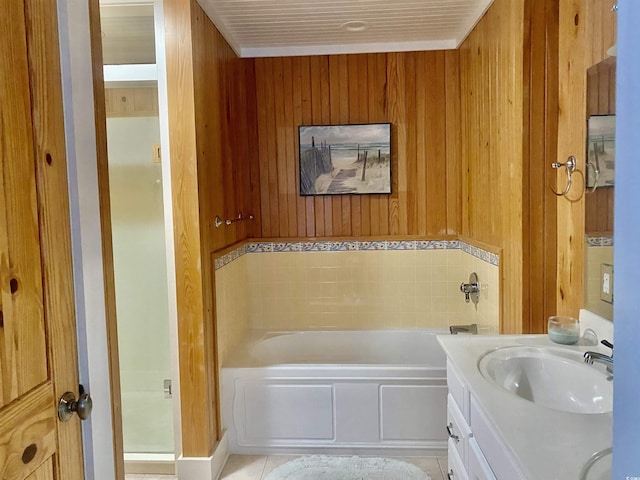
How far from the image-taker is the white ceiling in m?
2.57

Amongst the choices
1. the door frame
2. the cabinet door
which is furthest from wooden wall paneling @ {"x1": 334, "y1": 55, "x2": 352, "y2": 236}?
the door frame

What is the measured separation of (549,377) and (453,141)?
2113mm

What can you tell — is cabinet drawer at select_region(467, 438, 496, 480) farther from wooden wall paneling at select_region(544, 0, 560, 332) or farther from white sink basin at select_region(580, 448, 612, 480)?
wooden wall paneling at select_region(544, 0, 560, 332)

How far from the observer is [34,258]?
33.1 inches

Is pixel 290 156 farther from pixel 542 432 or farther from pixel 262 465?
pixel 542 432

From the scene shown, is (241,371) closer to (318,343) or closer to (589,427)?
(318,343)

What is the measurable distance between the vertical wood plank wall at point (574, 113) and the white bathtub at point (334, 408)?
3.09ft

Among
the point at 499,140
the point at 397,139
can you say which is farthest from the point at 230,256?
the point at 499,140

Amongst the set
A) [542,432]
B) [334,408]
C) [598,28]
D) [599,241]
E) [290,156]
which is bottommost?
[334,408]

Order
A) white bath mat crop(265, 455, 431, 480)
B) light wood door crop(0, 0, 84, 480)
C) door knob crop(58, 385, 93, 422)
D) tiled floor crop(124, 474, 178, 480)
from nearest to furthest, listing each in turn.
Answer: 1. light wood door crop(0, 0, 84, 480)
2. door knob crop(58, 385, 93, 422)
3. white bath mat crop(265, 455, 431, 480)
4. tiled floor crop(124, 474, 178, 480)

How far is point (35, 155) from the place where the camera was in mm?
846

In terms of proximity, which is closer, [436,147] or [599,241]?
[599,241]

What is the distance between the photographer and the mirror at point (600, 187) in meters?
1.53

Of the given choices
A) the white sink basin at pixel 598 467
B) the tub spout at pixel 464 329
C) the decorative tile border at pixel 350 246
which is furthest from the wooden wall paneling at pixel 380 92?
the white sink basin at pixel 598 467
